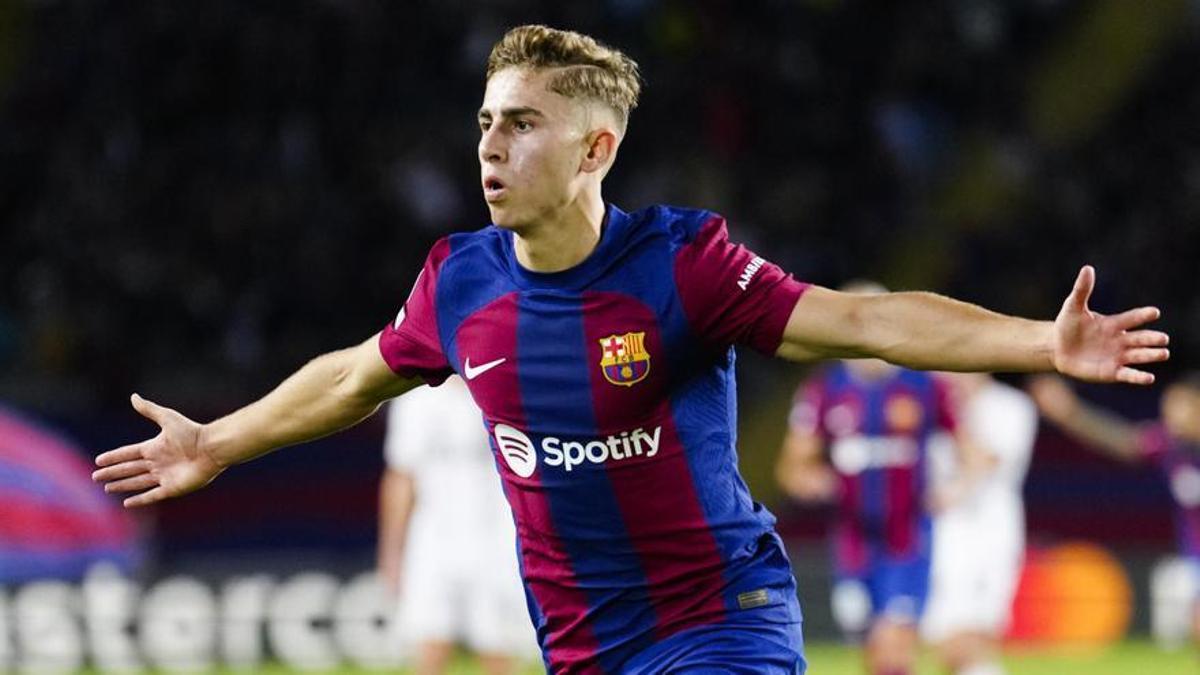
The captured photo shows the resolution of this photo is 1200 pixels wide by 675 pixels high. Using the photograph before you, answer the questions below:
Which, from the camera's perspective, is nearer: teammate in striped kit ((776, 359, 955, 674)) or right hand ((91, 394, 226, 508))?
right hand ((91, 394, 226, 508))

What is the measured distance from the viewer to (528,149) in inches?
205

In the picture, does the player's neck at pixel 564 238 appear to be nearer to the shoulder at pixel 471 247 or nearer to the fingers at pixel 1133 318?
the shoulder at pixel 471 247

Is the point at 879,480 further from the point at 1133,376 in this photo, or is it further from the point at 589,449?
the point at 1133,376

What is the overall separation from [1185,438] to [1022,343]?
9.21 metres

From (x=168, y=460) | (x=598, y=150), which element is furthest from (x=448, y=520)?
(x=598, y=150)

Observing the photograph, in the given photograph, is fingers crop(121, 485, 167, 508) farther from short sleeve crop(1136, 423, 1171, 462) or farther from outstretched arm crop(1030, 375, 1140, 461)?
short sleeve crop(1136, 423, 1171, 462)

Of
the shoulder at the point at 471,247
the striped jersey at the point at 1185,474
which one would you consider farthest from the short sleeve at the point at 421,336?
the striped jersey at the point at 1185,474

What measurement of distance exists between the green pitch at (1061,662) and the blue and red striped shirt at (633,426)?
921 cm

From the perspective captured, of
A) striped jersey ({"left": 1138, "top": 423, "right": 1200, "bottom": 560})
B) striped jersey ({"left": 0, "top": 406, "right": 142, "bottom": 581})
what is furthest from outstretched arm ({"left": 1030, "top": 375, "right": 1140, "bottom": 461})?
striped jersey ({"left": 0, "top": 406, "right": 142, "bottom": 581})

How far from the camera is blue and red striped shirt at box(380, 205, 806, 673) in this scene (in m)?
5.16

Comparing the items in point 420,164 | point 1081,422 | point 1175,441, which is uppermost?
point 420,164

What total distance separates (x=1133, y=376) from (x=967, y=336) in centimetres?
42

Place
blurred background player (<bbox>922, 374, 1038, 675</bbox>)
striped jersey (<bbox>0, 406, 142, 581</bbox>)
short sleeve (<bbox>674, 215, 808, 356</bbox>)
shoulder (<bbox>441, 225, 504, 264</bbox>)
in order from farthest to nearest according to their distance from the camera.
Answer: striped jersey (<bbox>0, 406, 142, 581</bbox>) < blurred background player (<bbox>922, 374, 1038, 675</bbox>) < shoulder (<bbox>441, 225, 504, 264</bbox>) < short sleeve (<bbox>674, 215, 808, 356</bbox>)

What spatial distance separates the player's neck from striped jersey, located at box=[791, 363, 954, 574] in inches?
254
